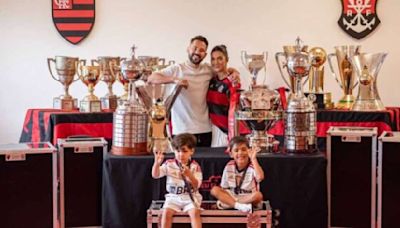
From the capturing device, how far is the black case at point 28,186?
3.58 m

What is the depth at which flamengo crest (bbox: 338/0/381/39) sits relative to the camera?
570 cm

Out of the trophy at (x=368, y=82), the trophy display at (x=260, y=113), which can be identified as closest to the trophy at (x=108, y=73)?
the trophy display at (x=260, y=113)

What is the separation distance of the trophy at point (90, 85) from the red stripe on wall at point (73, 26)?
2.72 feet

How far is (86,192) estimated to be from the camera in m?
3.78

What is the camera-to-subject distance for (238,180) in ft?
10.6

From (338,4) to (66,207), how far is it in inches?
128

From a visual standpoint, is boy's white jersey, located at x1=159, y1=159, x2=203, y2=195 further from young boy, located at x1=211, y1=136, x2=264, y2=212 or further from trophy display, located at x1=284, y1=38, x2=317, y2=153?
trophy display, located at x1=284, y1=38, x2=317, y2=153

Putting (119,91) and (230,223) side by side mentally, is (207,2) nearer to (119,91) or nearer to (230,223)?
(119,91)

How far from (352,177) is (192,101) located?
1076 mm

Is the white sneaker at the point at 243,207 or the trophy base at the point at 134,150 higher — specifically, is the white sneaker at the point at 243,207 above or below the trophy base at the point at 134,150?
below

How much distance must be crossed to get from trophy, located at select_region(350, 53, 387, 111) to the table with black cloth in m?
1.26

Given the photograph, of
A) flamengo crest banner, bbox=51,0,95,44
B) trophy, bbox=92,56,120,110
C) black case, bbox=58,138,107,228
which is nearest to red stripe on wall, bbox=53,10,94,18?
flamengo crest banner, bbox=51,0,95,44

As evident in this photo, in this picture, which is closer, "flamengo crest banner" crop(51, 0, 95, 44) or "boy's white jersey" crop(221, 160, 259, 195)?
"boy's white jersey" crop(221, 160, 259, 195)

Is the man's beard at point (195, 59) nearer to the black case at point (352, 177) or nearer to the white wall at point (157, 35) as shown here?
the black case at point (352, 177)
